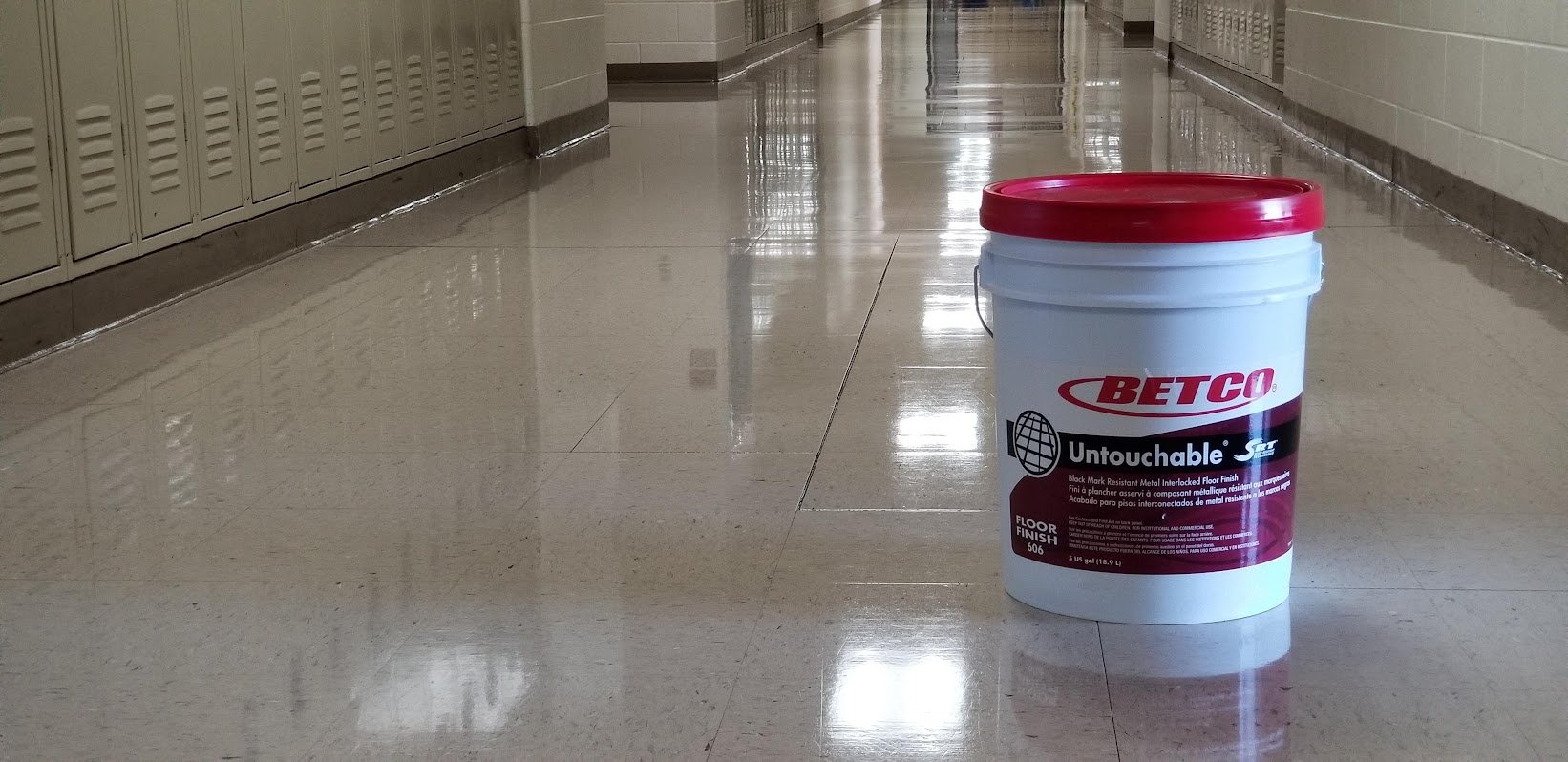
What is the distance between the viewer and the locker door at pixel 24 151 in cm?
510

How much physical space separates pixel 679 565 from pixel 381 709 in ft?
2.65

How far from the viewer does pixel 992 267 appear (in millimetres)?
2861

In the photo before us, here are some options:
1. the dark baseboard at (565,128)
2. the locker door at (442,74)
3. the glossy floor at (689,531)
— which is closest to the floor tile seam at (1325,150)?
the glossy floor at (689,531)

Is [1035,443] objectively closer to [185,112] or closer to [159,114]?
[159,114]

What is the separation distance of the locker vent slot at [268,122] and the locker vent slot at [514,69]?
13.2 feet

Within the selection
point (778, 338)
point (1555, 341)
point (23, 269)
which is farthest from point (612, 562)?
point (1555, 341)

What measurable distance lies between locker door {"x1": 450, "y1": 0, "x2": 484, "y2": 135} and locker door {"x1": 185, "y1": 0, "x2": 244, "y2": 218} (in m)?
3.26

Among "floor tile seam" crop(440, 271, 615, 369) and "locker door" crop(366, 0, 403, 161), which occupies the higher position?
"locker door" crop(366, 0, 403, 161)

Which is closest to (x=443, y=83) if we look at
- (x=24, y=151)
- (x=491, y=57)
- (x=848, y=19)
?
(x=491, y=57)

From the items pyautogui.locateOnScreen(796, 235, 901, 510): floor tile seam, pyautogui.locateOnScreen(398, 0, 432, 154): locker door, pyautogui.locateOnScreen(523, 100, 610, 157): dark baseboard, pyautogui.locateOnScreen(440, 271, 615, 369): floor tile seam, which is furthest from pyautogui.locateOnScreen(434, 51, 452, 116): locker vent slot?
pyautogui.locateOnScreen(796, 235, 901, 510): floor tile seam

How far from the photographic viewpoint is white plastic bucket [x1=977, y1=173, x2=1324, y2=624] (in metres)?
2.68

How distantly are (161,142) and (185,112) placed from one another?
228 millimetres

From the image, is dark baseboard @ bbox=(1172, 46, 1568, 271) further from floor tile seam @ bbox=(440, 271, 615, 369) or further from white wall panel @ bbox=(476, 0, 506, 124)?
white wall panel @ bbox=(476, 0, 506, 124)

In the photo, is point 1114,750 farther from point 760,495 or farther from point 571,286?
point 571,286
